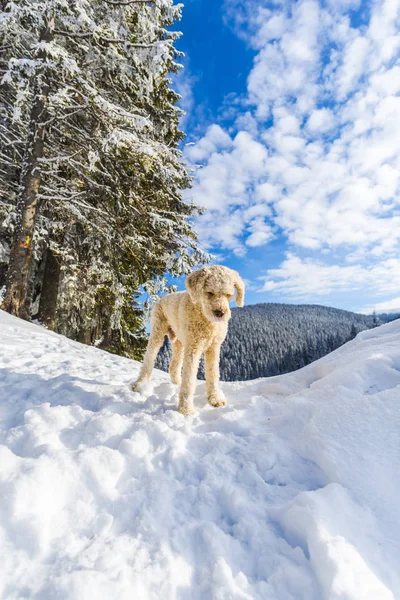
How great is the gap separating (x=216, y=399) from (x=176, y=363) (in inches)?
51.8

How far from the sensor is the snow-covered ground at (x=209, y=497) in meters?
1.39

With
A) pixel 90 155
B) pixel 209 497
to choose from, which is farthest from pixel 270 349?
pixel 209 497

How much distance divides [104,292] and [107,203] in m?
3.81

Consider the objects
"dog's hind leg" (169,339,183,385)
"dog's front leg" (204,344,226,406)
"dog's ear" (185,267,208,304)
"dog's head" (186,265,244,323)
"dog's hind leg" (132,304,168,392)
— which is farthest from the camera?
"dog's hind leg" (169,339,183,385)

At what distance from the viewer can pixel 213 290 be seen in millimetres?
3365

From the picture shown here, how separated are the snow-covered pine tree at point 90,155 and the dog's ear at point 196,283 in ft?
18.8

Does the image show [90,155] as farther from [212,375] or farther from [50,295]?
[212,375]

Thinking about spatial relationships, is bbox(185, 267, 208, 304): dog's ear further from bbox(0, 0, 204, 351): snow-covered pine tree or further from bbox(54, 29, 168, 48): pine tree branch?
bbox(54, 29, 168, 48): pine tree branch

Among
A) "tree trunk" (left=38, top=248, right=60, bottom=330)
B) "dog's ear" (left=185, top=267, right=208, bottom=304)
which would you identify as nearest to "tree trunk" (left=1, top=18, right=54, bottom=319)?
"tree trunk" (left=38, top=248, right=60, bottom=330)

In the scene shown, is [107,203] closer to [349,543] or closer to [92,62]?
[92,62]

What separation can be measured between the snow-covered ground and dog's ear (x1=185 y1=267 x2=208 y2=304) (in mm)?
1378

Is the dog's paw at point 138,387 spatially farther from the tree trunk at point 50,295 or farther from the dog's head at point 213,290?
the tree trunk at point 50,295

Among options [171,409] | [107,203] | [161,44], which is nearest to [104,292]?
[107,203]

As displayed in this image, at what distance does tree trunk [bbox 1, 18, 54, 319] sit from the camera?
25.1 ft
